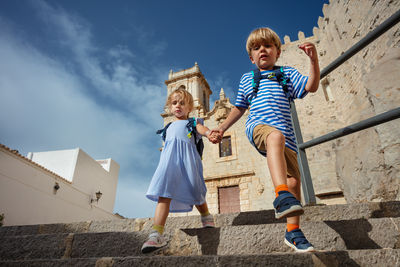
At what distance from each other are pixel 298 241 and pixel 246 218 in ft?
2.89

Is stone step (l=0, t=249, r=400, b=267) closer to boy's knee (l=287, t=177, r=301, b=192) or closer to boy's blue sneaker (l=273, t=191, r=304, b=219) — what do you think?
boy's blue sneaker (l=273, t=191, r=304, b=219)

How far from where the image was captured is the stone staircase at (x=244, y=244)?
46.2 inches

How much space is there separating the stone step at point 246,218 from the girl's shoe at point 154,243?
549 mm

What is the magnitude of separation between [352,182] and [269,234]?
7505 millimetres

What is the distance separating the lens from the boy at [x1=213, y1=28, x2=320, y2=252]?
1521 millimetres

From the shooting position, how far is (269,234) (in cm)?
170

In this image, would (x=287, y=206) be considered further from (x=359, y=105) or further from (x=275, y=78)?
A: (x=359, y=105)

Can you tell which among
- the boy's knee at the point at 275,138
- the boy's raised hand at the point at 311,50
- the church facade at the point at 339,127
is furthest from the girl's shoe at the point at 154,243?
the church facade at the point at 339,127

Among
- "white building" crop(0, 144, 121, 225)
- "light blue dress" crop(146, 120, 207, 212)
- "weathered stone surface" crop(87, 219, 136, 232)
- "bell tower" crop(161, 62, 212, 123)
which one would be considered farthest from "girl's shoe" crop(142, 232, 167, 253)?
"bell tower" crop(161, 62, 212, 123)

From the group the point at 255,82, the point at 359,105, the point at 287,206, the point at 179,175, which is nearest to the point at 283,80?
the point at 255,82

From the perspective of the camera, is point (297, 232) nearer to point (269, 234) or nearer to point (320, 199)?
point (269, 234)

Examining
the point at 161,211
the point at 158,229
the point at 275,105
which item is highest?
the point at 275,105

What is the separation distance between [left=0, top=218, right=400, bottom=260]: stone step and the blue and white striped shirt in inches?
25.2

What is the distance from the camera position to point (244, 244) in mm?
1718
